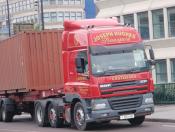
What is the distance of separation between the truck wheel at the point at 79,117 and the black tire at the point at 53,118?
5.69 ft

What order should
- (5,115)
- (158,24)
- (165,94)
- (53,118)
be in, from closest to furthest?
(53,118)
(5,115)
(165,94)
(158,24)

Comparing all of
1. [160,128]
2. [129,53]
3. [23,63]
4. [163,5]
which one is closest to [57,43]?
[23,63]

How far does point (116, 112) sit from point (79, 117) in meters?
1.41

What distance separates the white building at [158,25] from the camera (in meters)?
40.4

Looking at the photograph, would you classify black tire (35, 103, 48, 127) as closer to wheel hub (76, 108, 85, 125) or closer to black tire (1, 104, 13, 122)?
wheel hub (76, 108, 85, 125)

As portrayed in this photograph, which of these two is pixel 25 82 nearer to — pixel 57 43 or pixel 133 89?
pixel 57 43

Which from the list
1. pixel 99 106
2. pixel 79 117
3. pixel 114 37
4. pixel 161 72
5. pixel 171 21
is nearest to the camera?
pixel 99 106

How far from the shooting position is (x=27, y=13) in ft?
333

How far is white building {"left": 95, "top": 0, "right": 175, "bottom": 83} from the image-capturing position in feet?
132

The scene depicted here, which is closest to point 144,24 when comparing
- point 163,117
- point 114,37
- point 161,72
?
point 161,72

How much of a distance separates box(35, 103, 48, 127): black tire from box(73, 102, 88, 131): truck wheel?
2903mm

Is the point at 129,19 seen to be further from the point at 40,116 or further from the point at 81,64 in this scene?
the point at 81,64

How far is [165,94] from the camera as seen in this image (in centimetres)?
3017

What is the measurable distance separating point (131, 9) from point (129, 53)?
926 inches
